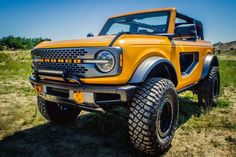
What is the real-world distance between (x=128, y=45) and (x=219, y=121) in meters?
2.63

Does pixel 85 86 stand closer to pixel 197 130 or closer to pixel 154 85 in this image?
pixel 154 85

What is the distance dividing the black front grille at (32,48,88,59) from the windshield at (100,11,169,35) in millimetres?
1677

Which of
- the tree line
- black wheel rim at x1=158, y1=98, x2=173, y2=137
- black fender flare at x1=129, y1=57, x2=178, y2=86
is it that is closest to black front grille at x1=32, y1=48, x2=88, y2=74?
black fender flare at x1=129, y1=57, x2=178, y2=86

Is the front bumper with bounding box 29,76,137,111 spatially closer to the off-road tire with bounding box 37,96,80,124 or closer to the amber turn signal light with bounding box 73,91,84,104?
the amber turn signal light with bounding box 73,91,84,104

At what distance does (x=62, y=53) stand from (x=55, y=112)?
1.53m

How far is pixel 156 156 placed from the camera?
9.24 ft

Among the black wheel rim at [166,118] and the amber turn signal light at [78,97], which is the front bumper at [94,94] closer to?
the amber turn signal light at [78,97]

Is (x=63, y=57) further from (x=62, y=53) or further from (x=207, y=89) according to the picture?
(x=207, y=89)

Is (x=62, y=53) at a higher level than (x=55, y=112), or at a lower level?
higher

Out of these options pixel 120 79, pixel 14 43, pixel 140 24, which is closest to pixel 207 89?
pixel 140 24

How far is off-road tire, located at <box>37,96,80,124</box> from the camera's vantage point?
3.77m

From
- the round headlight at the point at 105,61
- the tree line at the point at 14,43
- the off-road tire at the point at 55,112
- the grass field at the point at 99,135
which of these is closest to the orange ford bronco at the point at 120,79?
the round headlight at the point at 105,61

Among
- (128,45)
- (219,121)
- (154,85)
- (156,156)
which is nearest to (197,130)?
(219,121)

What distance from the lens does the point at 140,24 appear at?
13.9 ft
